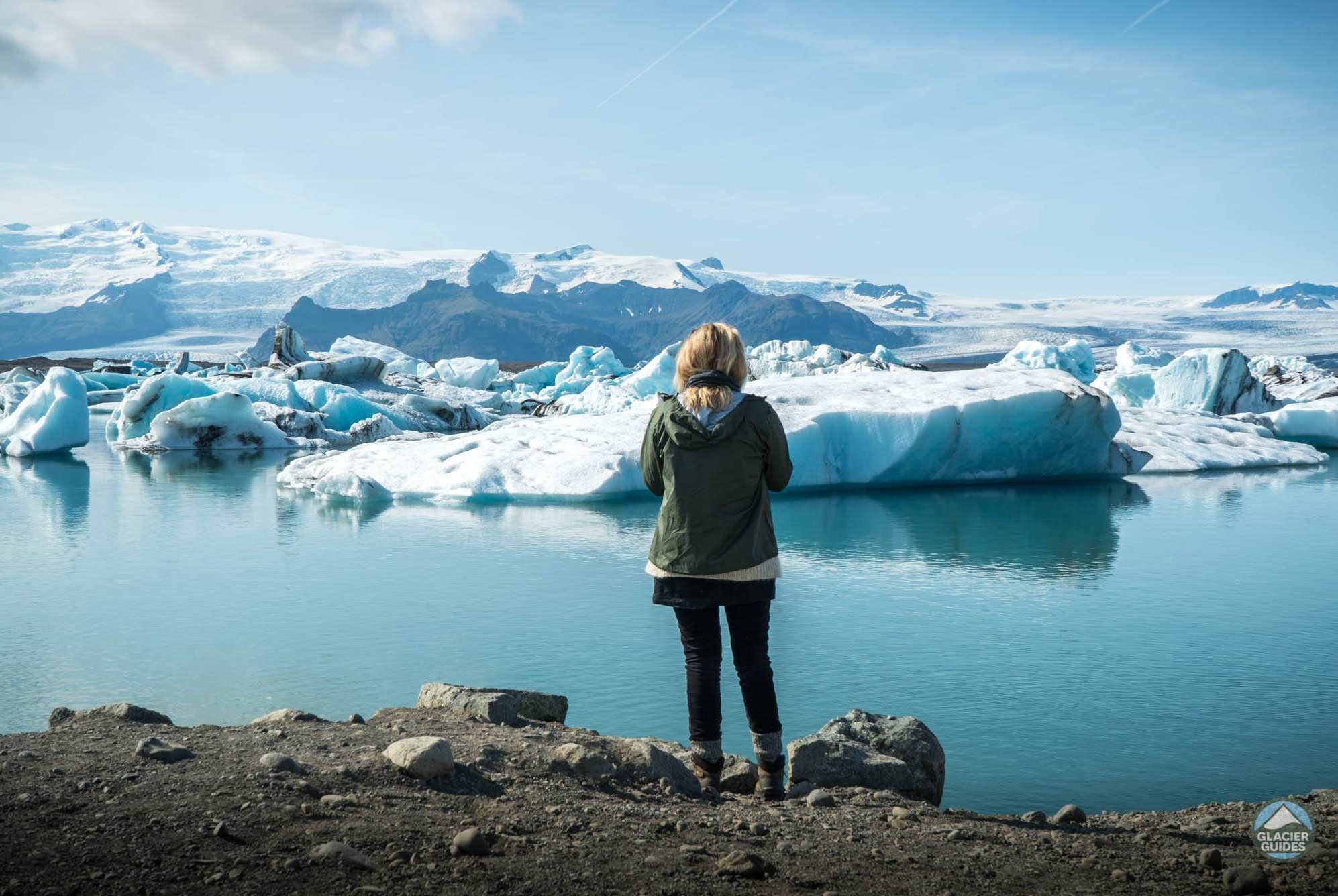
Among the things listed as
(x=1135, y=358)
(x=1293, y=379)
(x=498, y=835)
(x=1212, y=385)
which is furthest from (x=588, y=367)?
(x=498, y=835)

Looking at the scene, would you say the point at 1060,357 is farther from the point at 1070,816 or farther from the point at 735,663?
the point at 735,663

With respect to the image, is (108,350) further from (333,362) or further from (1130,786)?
(1130,786)

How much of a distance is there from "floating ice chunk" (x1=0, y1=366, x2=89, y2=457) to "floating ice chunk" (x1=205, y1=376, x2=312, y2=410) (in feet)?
12.5

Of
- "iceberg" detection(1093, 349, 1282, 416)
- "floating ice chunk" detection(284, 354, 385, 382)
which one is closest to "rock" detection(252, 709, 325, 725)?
"iceberg" detection(1093, 349, 1282, 416)

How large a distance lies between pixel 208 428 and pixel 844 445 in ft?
32.5

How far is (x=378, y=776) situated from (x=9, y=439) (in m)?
15.1

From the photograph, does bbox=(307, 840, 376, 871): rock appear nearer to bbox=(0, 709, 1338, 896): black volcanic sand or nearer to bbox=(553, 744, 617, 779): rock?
bbox=(0, 709, 1338, 896): black volcanic sand

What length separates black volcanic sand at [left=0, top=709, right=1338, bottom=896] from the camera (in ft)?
5.65

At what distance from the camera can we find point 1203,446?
42.3ft

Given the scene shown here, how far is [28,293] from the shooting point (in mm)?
100375

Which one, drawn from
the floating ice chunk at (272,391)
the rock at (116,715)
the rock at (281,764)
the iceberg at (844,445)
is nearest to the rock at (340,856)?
the rock at (281,764)

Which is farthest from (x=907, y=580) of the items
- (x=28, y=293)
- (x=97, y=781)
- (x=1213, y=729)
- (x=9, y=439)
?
(x=28, y=293)

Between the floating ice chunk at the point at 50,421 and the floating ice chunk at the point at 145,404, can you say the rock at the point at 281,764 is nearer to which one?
the floating ice chunk at the point at 50,421

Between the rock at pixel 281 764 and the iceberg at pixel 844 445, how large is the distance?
7.01 meters
